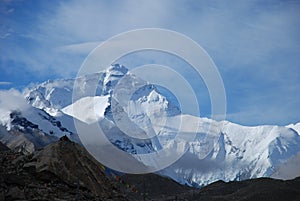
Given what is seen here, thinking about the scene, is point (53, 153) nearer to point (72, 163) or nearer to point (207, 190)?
point (72, 163)

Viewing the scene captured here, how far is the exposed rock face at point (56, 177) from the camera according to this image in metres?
34.0

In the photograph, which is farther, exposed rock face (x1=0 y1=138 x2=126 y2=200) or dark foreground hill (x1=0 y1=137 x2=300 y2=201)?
exposed rock face (x1=0 y1=138 x2=126 y2=200)

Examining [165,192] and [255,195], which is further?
[165,192]

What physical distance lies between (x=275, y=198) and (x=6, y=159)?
71.6 m

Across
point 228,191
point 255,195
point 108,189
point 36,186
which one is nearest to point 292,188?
point 255,195

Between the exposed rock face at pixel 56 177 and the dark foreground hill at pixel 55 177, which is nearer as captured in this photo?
the dark foreground hill at pixel 55 177

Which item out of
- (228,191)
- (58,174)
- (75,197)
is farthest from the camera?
(228,191)

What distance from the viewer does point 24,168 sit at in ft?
125

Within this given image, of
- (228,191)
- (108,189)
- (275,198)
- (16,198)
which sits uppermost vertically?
(228,191)

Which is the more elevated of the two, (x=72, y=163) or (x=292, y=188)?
(x=292, y=188)

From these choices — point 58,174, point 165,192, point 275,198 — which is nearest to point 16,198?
point 58,174

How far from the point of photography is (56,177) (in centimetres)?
3738

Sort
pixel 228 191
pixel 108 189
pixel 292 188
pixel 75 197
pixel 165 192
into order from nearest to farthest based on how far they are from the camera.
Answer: pixel 75 197, pixel 108 189, pixel 292 188, pixel 228 191, pixel 165 192

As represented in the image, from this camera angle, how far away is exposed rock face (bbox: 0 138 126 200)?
33969 mm
